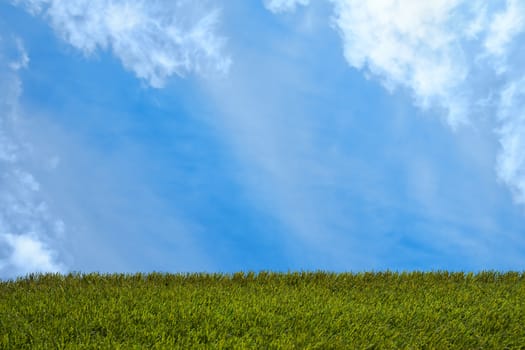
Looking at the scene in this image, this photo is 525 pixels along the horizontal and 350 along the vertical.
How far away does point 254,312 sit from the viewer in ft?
21.6

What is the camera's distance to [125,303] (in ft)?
22.7

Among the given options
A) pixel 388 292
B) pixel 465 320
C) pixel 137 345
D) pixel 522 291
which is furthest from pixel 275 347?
pixel 522 291

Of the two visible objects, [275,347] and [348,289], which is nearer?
[275,347]

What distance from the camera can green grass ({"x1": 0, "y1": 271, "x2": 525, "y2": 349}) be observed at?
582 centimetres

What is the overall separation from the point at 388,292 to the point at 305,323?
2225mm

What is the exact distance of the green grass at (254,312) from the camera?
5824 mm

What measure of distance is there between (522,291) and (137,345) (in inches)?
211

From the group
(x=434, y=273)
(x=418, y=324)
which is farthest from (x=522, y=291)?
(x=418, y=324)

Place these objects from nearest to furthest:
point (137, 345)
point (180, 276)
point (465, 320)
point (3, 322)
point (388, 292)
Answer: point (137, 345) < point (3, 322) < point (465, 320) < point (388, 292) < point (180, 276)

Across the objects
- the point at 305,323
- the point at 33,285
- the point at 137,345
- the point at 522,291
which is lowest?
the point at 137,345

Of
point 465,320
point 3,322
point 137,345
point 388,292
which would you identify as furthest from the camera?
point 388,292

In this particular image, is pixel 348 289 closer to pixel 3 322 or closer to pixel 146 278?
pixel 146 278

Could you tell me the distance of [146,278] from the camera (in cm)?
870

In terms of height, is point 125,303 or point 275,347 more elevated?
point 125,303
